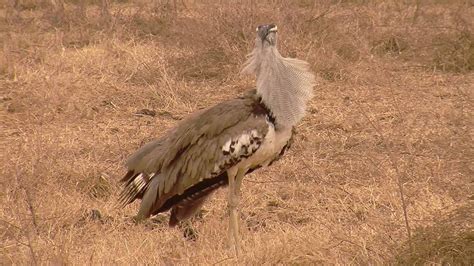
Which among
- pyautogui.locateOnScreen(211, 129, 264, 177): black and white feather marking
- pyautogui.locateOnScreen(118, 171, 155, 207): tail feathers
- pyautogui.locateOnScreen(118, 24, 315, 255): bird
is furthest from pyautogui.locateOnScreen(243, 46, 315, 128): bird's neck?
pyautogui.locateOnScreen(118, 171, 155, 207): tail feathers

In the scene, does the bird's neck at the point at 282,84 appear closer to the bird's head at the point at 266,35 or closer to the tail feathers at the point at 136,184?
the bird's head at the point at 266,35

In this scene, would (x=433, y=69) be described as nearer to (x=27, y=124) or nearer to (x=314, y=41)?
(x=314, y=41)

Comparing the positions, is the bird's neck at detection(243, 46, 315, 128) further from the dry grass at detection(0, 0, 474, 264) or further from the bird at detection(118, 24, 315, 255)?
the dry grass at detection(0, 0, 474, 264)

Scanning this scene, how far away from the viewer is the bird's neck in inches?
142

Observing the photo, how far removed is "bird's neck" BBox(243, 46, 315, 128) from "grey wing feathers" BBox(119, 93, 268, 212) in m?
0.08

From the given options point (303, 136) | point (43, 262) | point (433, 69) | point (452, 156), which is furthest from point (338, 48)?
point (43, 262)

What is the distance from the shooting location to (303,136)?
18.8 ft

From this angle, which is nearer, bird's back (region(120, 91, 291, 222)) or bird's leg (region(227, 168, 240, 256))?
bird's back (region(120, 91, 291, 222))

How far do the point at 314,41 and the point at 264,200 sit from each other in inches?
116

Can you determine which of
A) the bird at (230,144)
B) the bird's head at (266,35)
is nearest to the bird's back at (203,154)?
the bird at (230,144)

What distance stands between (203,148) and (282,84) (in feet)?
1.37

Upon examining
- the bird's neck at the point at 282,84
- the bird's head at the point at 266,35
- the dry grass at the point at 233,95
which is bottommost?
the dry grass at the point at 233,95

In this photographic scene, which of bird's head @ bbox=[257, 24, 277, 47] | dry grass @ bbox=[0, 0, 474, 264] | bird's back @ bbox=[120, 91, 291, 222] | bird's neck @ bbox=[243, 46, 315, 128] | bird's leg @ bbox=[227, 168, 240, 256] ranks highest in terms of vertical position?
bird's head @ bbox=[257, 24, 277, 47]

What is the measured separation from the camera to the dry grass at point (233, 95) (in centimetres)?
360
